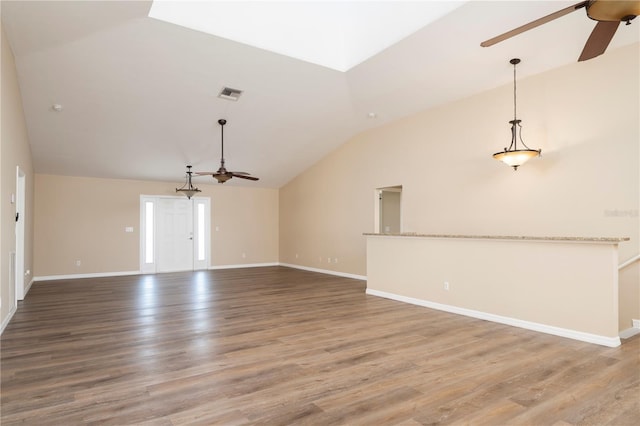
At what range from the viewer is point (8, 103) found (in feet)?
14.1

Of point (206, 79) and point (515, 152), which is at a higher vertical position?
point (206, 79)

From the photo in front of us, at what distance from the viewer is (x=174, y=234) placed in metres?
10.2

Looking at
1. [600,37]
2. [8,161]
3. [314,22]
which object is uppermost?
[314,22]

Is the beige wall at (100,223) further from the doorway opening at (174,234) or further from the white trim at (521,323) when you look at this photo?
the white trim at (521,323)

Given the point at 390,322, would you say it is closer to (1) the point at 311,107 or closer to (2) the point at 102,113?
(1) the point at 311,107

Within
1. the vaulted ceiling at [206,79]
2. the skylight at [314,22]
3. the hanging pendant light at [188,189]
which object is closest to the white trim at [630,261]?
the vaulted ceiling at [206,79]

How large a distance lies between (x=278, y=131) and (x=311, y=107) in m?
1.14

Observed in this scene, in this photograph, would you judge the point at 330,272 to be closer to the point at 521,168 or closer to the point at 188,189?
the point at 188,189

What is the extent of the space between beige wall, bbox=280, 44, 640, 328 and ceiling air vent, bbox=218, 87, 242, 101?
328 centimetres

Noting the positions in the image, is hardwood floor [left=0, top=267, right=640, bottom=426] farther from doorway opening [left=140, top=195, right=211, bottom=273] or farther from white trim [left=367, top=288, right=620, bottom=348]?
doorway opening [left=140, top=195, right=211, bottom=273]

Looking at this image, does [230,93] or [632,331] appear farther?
[230,93]

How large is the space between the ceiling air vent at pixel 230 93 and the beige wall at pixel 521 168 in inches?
129

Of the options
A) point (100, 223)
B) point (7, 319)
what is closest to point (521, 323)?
point (7, 319)

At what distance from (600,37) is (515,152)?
2.26 m
